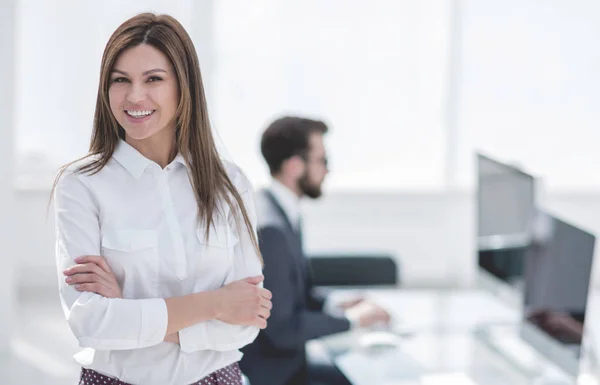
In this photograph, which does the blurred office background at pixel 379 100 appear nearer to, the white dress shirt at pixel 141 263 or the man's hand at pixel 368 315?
the man's hand at pixel 368 315

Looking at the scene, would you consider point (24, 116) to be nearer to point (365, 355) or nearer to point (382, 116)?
point (382, 116)

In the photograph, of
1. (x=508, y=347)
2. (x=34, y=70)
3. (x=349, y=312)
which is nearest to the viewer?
(x=508, y=347)

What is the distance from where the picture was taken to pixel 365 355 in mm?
2508

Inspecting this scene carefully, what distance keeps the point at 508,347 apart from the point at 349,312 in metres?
0.54

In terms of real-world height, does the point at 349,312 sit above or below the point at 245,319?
below

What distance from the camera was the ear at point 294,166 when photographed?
2.97 metres

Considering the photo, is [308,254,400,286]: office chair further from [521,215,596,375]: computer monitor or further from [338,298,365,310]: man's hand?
[521,215,596,375]: computer monitor

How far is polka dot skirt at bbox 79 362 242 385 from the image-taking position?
5.22ft

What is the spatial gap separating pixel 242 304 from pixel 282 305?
944 millimetres

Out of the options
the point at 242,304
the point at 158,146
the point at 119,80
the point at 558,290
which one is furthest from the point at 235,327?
the point at 558,290

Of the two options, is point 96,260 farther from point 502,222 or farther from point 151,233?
point 502,222

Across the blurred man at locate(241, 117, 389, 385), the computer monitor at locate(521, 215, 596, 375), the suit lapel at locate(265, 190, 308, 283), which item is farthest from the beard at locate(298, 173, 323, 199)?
the computer monitor at locate(521, 215, 596, 375)

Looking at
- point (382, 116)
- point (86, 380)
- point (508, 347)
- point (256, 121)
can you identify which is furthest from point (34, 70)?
point (86, 380)

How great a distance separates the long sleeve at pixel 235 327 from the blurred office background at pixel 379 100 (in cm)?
445
